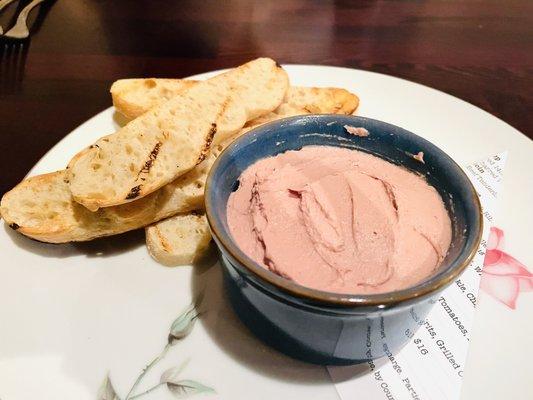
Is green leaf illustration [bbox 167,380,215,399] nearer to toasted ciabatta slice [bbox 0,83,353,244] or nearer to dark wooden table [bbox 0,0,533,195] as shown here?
toasted ciabatta slice [bbox 0,83,353,244]

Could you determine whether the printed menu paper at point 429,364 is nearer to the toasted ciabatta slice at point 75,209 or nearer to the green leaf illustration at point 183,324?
the green leaf illustration at point 183,324

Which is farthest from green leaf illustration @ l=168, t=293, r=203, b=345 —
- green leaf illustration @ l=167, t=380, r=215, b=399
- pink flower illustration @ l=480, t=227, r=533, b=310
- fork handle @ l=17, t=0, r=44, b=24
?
fork handle @ l=17, t=0, r=44, b=24

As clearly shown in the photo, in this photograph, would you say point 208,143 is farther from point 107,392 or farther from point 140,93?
point 107,392

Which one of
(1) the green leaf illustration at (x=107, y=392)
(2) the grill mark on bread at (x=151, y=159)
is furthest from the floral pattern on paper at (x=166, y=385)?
(2) the grill mark on bread at (x=151, y=159)

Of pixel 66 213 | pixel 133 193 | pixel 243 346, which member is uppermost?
pixel 133 193

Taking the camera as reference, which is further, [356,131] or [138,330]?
[356,131]

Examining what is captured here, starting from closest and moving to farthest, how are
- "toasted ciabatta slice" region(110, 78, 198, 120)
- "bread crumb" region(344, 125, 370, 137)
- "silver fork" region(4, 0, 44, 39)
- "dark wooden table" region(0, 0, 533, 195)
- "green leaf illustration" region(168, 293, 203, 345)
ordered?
"green leaf illustration" region(168, 293, 203, 345)
"bread crumb" region(344, 125, 370, 137)
"toasted ciabatta slice" region(110, 78, 198, 120)
"dark wooden table" region(0, 0, 533, 195)
"silver fork" region(4, 0, 44, 39)

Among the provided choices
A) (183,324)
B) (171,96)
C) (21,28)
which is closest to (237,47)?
(171,96)
